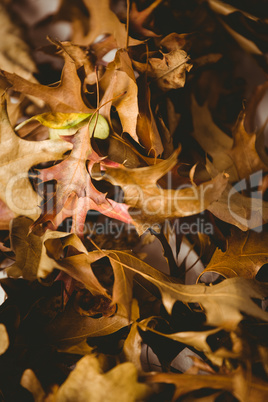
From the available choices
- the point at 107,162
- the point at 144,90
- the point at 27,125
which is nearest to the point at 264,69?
the point at 144,90

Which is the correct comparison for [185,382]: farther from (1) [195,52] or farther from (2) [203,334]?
(1) [195,52]

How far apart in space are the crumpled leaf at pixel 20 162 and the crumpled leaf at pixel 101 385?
0.87ft

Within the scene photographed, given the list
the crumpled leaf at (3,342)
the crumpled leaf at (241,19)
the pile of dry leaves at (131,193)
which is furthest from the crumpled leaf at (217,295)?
the crumpled leaf at (241,19)

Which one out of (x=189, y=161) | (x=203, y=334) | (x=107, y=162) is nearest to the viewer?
(x=203, y=334)

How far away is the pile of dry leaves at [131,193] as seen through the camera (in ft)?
1.41

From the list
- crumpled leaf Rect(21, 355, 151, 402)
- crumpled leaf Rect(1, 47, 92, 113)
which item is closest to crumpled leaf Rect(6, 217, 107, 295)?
crumpled leaf Rect(21, 355, 151, 402)

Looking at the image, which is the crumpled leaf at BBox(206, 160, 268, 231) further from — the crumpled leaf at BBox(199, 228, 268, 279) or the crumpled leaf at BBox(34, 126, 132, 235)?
the crumpled leaf at BBox(34, 126, 132, 235)

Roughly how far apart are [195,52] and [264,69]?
0.13 m

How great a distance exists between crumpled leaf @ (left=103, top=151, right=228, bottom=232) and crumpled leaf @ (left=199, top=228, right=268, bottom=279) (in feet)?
0.48

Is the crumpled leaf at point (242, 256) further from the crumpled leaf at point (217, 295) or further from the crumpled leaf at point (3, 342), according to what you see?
the crumpled leaf at point (3, 342)

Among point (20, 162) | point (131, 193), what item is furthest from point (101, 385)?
point (20, 162)

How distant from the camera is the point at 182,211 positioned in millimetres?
402

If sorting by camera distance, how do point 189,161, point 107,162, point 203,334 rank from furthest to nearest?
point 189,161
point 107,162
point 203,334

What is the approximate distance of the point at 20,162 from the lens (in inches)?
21.1
